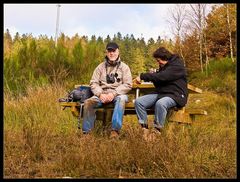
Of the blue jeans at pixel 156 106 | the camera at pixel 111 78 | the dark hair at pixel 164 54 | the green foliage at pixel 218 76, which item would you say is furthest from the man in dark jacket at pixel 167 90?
the green foliage at pixel 218 76

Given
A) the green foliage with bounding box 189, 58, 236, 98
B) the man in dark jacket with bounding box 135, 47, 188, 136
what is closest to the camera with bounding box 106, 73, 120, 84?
the man in dark jacket with bounding box 135, 47, 188, 136

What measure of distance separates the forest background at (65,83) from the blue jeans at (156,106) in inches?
30.8

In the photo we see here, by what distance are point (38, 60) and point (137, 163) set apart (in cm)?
556

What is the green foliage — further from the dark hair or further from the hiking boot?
the hiking boot

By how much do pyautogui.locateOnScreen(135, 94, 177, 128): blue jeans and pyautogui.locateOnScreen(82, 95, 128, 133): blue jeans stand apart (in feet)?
0.66

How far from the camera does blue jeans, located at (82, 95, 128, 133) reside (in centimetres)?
540

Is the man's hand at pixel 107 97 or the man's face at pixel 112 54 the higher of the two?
the man's face at pixel 112 54

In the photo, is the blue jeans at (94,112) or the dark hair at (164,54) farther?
the dark hair at (164,54)

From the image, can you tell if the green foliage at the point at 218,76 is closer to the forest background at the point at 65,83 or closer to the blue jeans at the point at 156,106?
the forest background at the point at 65,83

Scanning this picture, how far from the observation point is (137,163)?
4.22 meters

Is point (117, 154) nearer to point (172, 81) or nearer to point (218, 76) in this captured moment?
point (172, 81)

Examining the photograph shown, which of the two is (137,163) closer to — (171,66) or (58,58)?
(171,66)

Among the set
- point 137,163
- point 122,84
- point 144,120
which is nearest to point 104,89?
point 122,84

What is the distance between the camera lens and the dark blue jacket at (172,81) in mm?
5531
